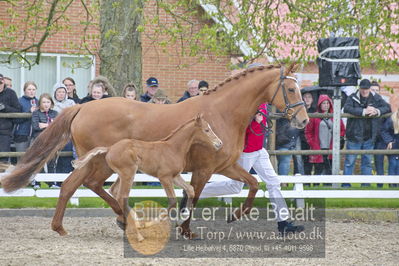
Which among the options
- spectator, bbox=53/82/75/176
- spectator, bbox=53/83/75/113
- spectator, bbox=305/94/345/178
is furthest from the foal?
spectator, bbox=305/94/345/178

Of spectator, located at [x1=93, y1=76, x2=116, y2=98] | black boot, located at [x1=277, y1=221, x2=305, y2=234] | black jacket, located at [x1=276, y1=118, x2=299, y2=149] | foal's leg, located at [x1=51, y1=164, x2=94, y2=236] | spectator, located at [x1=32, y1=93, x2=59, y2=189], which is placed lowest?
black boot, located at [x1=277, y1=221, x2=305, y2=234]

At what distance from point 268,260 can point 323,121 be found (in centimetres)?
597

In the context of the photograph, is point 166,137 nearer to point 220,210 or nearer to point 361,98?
point 220,210

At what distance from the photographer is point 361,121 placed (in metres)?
12.5

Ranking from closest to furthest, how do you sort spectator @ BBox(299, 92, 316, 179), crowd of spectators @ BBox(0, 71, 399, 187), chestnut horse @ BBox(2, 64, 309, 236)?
chestnut horse @ BBox(2, 64, 309, 236)
crowd of spectators @ BBox(0, 71, 399, 187)
spectator @ BBox(299, 92, 316, 179)

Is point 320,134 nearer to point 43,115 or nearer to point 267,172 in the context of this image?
point 267,172

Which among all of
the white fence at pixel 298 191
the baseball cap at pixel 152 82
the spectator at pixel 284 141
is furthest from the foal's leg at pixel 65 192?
the spectator at pixel 284 141

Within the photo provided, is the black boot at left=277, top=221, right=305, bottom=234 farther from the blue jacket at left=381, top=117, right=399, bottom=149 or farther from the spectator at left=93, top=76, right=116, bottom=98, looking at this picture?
the blue jacket at left=381, top=117, right=399, bottom=149

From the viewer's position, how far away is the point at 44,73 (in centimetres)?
1836

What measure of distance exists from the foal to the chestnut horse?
10.7 inches

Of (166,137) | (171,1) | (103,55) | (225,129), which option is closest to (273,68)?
(225,129)

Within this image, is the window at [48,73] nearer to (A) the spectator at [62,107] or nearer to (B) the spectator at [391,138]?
(A) the spectator at [62,107]

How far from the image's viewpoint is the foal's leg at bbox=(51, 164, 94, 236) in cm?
853

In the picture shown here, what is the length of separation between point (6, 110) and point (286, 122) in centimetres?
454
